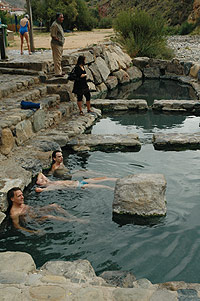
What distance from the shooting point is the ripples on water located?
410 centimetres

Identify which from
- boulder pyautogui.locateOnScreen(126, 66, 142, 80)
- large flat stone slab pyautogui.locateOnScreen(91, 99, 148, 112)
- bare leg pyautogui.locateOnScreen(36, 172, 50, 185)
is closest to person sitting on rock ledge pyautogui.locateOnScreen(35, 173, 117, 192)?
bare leg pyautogui.locateOnScreen(36, 172, 50, 185)

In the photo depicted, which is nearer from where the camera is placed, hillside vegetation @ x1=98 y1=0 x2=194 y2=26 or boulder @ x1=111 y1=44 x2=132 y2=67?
boulder @ x1=111 y1=44 x2=132 y2=67

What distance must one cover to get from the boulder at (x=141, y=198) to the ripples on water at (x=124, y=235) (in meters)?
0.16

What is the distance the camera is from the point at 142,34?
17.9 m

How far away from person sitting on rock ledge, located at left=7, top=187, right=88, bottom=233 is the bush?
571 inches

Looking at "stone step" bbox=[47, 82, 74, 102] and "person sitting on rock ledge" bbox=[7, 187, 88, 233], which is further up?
"stone step" bbox=[47, 82, 74, 102]

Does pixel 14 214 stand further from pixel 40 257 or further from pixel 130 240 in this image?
pixel 130 240

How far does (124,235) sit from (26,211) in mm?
1474

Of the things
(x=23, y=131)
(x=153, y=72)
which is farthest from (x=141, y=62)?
(x=23, y=131)

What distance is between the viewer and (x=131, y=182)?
532 centimetres

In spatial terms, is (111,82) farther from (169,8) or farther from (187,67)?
(169,8)

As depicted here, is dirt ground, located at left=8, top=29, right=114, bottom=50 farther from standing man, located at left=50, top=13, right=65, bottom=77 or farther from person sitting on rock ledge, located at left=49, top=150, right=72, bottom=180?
person sitting on rock ledge, located at left=49, top=150, right=72, bottom=180

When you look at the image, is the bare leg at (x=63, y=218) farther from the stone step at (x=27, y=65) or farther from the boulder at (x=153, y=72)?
the boulder at (x=153, y=72)

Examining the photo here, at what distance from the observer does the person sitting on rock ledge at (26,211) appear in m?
5.00
